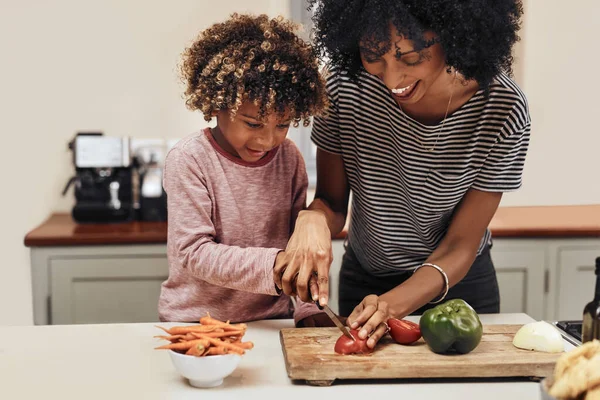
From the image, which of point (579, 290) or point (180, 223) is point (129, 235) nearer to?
point (180, 223)

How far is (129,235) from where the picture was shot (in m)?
2.41

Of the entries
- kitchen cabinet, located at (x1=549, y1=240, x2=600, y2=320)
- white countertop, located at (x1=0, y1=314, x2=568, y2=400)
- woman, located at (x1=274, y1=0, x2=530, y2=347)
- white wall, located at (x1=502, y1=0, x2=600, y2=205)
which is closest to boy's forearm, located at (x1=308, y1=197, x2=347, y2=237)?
woman, located at (x1=274, y1=0, x2=530, y2=347)

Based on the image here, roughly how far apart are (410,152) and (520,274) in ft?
3.96

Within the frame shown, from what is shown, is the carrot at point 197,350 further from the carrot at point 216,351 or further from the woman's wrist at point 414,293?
the woman's wrist at point 414,293

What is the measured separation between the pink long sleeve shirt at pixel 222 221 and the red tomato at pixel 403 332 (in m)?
0.23

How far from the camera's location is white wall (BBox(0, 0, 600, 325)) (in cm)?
281

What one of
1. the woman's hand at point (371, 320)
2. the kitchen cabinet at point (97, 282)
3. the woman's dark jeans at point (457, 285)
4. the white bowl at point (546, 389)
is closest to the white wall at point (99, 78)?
the kitchen cabinet at point (97, 282)

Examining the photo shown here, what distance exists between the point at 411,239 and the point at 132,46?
5.51ft

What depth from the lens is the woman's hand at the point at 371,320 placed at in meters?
1.27

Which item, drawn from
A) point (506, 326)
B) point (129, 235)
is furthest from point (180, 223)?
point (129, 235)

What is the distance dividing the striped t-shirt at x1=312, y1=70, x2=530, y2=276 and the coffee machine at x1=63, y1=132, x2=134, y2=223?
4.23 ft

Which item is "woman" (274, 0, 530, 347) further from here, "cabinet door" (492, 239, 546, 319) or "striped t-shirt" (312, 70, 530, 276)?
"cabinet door" (492, 239, 546, 319)

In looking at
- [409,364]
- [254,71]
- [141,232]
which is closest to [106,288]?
[141,232]

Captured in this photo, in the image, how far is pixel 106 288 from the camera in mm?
2467
